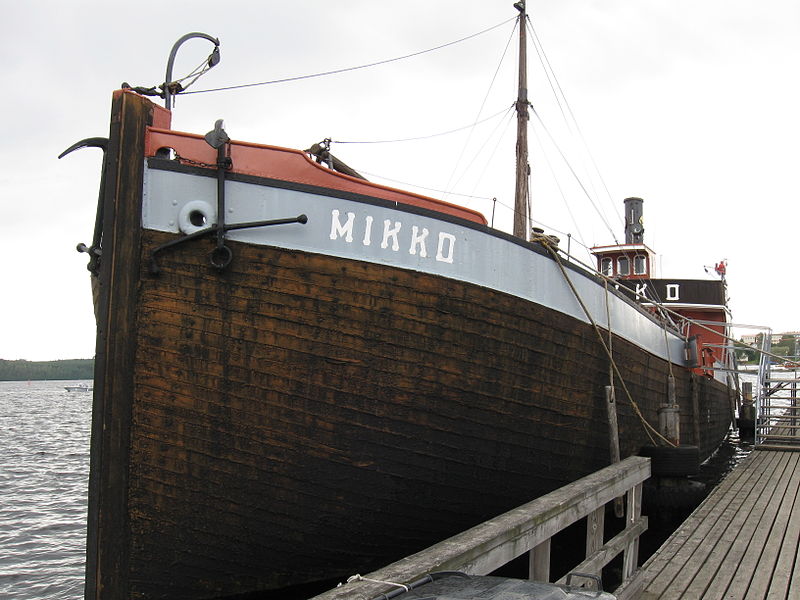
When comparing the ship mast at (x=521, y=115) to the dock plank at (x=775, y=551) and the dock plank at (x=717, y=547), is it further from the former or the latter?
the dock plank at (x=775, y=551)

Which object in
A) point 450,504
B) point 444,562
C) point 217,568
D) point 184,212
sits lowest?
point 217,568

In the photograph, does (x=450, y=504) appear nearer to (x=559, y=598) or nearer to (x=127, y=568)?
(x=127, y=568)

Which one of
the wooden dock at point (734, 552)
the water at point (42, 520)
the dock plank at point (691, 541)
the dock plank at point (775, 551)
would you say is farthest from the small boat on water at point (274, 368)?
the water at point (42, 520)

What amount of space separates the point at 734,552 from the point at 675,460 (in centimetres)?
322

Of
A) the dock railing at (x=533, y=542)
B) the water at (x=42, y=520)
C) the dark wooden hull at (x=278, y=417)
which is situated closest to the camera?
the dock railing at (x=533, y=542)

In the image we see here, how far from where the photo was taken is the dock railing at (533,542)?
2615 millimetres

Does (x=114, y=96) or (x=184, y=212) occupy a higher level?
(x=114, y=96)

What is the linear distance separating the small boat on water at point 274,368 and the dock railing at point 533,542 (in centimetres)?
125

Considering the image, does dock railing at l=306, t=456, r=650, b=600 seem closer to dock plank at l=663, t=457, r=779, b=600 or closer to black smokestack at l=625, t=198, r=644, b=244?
dock plank at l=663, t=457, r=779, b=600

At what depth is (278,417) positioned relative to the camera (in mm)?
4711

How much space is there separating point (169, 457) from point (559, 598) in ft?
10.3

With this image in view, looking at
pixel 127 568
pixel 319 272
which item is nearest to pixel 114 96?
pixel 319 272

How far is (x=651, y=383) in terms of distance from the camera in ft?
29.7

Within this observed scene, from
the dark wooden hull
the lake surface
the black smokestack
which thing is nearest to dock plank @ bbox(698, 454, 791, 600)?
the lake surface
